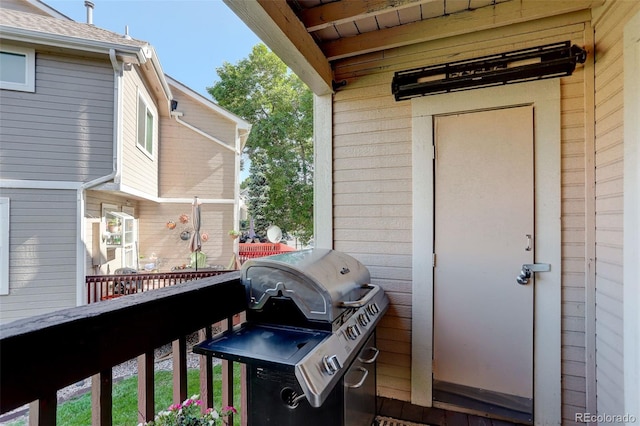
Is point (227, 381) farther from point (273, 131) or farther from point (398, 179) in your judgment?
point (273, 131)

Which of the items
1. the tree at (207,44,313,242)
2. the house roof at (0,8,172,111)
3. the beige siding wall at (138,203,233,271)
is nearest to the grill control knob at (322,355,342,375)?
the house roof at (0,8,172,111)

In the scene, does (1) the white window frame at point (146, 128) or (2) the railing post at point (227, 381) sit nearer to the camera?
(2) the railing post at point (227, 381)

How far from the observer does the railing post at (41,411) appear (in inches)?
29.0

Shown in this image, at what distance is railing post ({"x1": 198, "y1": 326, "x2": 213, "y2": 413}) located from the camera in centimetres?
130

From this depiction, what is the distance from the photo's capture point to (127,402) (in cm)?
269

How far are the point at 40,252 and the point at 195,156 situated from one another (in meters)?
3.98

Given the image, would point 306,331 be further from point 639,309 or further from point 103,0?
point 103,0

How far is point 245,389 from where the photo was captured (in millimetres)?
1472

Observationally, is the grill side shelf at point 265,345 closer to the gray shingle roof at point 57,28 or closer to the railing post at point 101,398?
the railing post at point 101,398

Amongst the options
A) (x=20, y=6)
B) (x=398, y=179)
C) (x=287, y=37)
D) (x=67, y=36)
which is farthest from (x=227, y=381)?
(x=20, y=6)

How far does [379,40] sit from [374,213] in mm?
1295

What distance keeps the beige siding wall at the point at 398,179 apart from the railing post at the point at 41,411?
76.5 inches

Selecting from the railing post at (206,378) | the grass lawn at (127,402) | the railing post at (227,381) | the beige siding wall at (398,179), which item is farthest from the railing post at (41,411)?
the beige siding wall at (398,179)

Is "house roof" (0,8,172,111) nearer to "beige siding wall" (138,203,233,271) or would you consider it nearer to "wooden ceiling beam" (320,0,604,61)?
"beige siding wall" (138,203,233,271)
